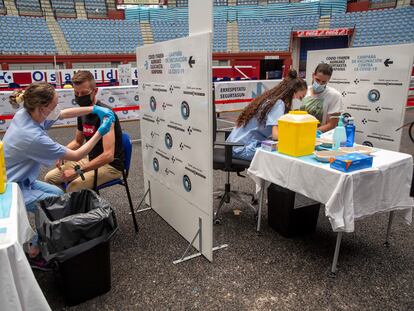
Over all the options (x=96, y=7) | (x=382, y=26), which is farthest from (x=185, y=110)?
(x=96, y=7)

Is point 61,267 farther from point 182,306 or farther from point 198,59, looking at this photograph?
point 198,59

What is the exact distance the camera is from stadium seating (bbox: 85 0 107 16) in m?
16.5

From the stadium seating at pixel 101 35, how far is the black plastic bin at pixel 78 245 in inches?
542

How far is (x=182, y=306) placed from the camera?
1.77m

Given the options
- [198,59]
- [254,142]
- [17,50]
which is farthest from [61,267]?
[17,50]

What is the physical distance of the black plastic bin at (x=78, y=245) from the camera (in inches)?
64.0

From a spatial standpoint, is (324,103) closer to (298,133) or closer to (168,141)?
(298,133)

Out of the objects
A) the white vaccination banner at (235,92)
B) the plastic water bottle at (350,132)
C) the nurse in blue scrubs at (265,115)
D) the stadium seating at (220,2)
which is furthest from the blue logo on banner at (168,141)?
the stadium seating at (220,2)

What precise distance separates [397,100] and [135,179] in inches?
122

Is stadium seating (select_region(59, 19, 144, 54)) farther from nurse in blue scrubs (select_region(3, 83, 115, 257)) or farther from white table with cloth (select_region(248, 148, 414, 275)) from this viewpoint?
white table with cloth (select_region(248, 148, 414, 275))

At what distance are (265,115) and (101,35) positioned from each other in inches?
569

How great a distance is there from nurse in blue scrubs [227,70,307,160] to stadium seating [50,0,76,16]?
16601 mm

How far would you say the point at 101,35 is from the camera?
48.7 feet

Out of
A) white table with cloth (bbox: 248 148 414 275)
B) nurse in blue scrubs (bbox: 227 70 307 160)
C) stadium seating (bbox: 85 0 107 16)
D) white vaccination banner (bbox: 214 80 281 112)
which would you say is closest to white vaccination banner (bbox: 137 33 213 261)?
white table with cloth (bbox: 248 148 414 275)
